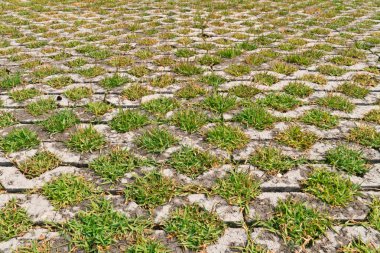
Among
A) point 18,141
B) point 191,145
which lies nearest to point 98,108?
point 18,141

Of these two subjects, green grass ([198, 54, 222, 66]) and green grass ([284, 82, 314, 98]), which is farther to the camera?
green grass ([198, 54, 222, 66])

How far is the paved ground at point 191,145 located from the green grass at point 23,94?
0.07 ft

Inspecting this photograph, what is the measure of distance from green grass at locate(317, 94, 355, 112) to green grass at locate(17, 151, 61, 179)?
286cm

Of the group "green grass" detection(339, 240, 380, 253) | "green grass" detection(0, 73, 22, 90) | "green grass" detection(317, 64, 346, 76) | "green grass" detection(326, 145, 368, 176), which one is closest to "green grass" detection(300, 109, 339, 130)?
"green grass" detection(326, 145, 368, 176)

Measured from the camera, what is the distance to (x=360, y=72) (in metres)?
4.91

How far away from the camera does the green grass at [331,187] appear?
2.55 metres

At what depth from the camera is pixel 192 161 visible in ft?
9.82

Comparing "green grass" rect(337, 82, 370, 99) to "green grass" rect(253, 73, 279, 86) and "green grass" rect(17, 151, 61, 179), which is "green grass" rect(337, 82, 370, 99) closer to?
"green grass" rect(253, 73, 279, 86)

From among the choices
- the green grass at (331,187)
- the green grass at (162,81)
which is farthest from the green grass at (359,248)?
the green grass at (162,81)

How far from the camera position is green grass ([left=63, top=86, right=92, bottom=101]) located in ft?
13.8

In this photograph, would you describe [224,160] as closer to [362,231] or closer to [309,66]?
[362,231]

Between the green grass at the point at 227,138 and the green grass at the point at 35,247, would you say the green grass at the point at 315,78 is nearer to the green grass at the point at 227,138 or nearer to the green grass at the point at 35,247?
the green grass at the point at 227,138

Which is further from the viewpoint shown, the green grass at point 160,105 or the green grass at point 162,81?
the green grass at point 162,81

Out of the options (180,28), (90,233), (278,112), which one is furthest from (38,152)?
(180,28)
